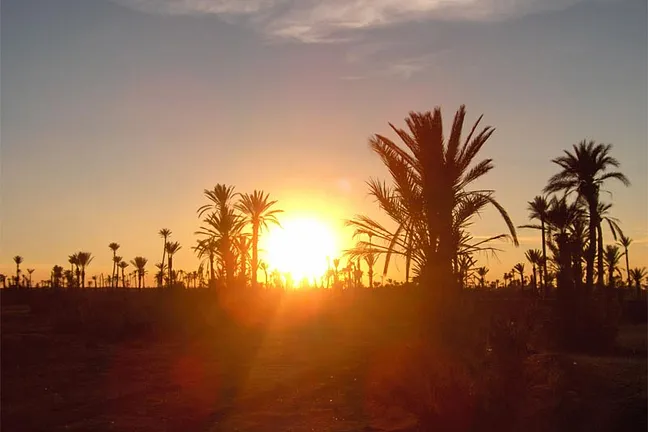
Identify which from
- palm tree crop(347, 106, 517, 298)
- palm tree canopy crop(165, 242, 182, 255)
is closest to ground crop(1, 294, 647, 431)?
palm tree crop(347, 106, 517, 298)

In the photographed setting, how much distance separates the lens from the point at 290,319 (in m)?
38.6

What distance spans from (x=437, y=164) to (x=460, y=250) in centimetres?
217

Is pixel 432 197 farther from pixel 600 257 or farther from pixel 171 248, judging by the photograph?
pixel 171 248

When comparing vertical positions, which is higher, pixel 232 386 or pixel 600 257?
pixel 600 257

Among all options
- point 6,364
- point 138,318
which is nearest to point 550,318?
point 6,364

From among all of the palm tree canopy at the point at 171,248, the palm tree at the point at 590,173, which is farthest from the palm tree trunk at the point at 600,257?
the palm tree canopy at the point at 171,248

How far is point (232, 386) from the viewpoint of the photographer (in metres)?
15.0

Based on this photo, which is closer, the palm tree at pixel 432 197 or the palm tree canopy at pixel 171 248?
the palm tree at pixel 432 197

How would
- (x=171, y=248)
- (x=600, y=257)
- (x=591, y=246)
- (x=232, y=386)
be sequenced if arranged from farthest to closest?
(x=171, y=248) < (x=600, y=257) < (x=591, y=246) < (x=232, y=386)

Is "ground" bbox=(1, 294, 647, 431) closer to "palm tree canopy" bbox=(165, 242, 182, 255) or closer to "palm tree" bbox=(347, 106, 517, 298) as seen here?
"palm tree" bbox=(347, 106, 517, 298)

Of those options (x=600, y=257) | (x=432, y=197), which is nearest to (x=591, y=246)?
(x=600, y=257)

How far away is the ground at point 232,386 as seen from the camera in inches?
396

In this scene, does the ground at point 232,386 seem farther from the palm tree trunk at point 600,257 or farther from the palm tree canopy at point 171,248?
the palm tree canopy at point 171,248

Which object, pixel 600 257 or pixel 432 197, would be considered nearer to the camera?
pixel 432 197
